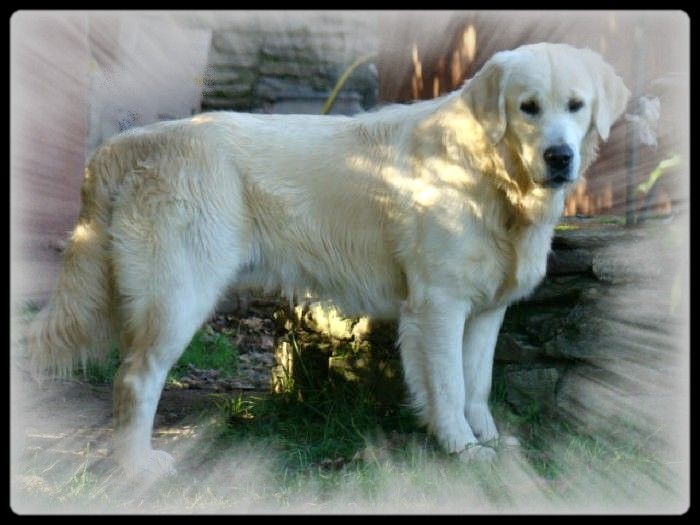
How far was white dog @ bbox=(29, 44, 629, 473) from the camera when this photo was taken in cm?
399

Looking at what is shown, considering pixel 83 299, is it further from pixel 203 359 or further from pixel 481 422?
pixel 203 359

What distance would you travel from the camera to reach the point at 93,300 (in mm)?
4164

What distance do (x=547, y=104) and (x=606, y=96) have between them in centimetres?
38

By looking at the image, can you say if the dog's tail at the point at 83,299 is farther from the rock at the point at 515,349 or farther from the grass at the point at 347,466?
the rock at the point at 515,349

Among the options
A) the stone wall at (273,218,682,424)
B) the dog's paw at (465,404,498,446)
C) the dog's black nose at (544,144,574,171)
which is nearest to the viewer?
the dog's black nose at (544,144,574,171)

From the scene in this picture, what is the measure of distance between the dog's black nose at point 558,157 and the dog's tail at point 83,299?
2.07 metres

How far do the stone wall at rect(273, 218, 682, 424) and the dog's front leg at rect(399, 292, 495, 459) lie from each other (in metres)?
0.62

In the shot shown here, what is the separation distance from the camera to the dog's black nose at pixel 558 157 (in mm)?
3764

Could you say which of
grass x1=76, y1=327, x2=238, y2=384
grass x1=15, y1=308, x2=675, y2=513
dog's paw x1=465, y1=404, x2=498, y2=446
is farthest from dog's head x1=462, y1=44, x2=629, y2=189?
grass x1=76, y1=327, x2=238, y2=384

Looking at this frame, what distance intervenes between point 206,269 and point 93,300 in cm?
57

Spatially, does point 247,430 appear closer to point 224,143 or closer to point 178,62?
point 224,143

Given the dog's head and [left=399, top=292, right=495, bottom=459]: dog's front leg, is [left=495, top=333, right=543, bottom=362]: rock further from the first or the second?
the dog's head

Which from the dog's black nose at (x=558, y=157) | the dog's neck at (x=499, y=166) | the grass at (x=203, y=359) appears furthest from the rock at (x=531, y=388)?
the grass at (x=203, y=359)

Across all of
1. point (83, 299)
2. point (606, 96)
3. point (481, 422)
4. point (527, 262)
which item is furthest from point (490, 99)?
point (83, 299)
